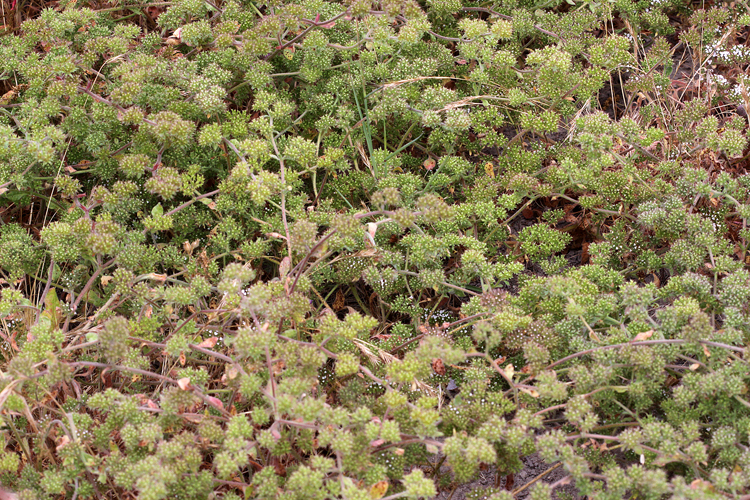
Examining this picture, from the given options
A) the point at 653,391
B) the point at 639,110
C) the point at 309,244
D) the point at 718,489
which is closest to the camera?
the point at 718,489

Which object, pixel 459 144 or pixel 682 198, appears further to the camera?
pixel 459 144

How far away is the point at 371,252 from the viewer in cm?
399

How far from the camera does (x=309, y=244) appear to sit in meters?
3.58

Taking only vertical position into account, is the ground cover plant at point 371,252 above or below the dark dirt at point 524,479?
above

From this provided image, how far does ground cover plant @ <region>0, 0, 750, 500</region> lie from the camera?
10.5ft

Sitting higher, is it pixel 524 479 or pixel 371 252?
pixel 371 252

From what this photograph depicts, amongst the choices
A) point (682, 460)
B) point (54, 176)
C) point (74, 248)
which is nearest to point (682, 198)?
point (682, 460)

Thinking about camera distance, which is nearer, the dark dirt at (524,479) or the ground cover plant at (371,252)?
the ground cover plant at (371,252)

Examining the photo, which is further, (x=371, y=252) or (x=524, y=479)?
(x=371, y=252)

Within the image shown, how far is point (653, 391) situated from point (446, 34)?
309cm

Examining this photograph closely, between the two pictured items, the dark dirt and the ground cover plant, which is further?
the dark dirt

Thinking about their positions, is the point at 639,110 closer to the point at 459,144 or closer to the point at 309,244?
the point at 459,144

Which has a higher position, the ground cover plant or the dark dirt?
the ground cover plant

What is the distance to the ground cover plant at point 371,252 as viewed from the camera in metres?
3.20
